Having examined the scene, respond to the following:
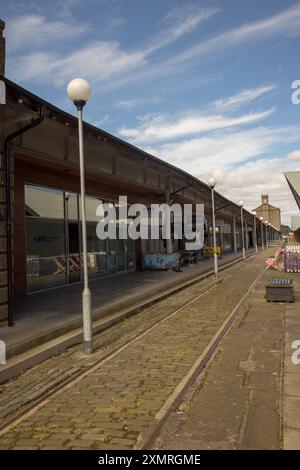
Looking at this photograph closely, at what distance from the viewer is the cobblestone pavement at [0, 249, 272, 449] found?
447cm

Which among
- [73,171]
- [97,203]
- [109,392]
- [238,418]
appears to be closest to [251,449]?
[238,418]

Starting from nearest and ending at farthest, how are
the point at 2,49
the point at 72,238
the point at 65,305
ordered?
1. the point at 2,49
2. the point at 65,305
3. the point at 72,238

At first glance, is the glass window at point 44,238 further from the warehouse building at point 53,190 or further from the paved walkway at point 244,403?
the paved walkway at point 244,403

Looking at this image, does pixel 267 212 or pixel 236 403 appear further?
pixel 267 212

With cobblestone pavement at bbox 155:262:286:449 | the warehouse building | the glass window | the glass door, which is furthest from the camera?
the glass door

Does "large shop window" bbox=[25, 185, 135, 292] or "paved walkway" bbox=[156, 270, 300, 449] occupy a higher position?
"large shop window" bbox=[25, 185, 135, 292]

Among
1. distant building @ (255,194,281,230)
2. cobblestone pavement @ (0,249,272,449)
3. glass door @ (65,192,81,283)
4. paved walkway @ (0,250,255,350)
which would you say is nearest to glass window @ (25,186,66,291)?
glass door @ (65,192,81,283)

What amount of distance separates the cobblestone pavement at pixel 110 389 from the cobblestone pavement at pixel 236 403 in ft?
1.36

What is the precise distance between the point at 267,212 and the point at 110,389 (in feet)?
466

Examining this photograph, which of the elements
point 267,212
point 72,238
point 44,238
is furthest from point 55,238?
point 267,212

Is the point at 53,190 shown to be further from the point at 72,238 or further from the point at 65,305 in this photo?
the point at 65,305

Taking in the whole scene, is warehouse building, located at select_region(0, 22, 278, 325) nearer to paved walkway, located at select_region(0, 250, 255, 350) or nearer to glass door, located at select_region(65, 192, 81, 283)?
glass door, located at select_region(65, 192, 81, 283)

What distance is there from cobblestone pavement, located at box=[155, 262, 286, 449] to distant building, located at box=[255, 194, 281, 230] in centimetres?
12769

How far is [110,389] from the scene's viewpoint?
5871 millimetres
